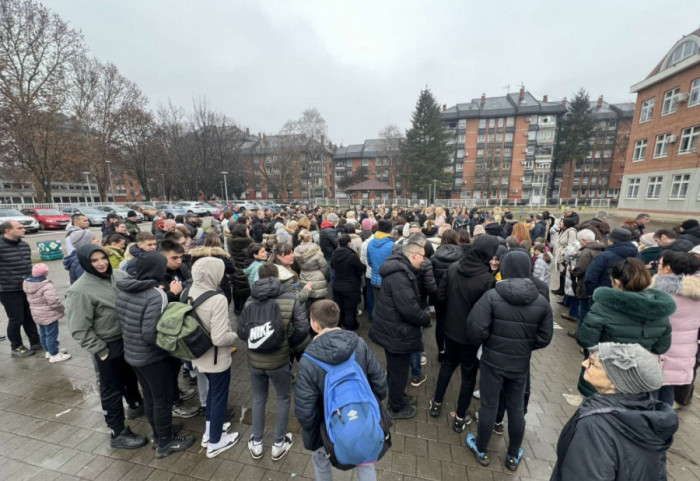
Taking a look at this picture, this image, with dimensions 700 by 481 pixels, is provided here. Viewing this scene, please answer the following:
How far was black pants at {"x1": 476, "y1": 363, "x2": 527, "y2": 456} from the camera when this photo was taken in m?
2.44

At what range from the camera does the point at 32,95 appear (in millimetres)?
20406

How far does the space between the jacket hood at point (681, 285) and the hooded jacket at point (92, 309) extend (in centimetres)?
531

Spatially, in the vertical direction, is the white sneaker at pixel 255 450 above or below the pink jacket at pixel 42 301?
below

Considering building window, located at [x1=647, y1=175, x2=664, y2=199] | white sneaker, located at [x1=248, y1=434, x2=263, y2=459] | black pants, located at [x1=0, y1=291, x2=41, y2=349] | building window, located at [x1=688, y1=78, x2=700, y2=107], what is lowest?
white sneaker, located at [x1=248, y1=434, x2=263, y2=459]

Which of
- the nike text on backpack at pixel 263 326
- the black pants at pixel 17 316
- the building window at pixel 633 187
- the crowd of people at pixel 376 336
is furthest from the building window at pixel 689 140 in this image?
the black pants at pixel 17 316

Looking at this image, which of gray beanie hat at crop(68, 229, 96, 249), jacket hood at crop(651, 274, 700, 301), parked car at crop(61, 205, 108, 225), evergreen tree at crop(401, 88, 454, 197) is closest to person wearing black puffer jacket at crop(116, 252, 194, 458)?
gray beanie hat at crop(68, 229, 96, 249)

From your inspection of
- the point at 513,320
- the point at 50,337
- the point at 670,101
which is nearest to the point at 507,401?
the point at 513,320

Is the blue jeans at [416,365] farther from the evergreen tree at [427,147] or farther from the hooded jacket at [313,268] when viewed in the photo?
the evergreen tree at [427,147]

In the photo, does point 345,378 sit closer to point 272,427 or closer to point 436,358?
point 272,427

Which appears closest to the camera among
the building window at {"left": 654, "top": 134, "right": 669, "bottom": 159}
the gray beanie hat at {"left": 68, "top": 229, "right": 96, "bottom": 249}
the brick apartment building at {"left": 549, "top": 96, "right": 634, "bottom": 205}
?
the gray beanie hat at {"left": 68, "top": 229, "right": 96, "bottom": 249}

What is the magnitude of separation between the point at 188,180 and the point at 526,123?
53917 millimetres

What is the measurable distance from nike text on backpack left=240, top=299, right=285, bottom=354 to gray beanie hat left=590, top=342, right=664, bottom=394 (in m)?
2.16

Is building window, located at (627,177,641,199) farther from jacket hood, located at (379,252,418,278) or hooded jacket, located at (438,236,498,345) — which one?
jacket hood, located at (379,252,418,278)

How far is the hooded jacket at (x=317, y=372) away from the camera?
1.78 meters
